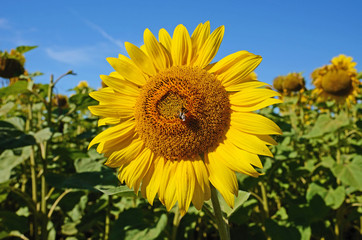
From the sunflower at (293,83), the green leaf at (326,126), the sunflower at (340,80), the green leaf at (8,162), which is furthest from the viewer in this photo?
the sunflower at (293,83)

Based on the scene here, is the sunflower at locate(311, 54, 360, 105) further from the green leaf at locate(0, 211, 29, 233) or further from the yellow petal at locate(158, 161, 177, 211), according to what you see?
the green leaf at locate(0, 211, 29, 233)

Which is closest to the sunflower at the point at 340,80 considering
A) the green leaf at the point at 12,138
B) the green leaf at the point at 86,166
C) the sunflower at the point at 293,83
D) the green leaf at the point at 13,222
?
the sunflower at the point at 293,83

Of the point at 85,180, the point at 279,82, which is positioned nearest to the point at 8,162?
the point at 85,180

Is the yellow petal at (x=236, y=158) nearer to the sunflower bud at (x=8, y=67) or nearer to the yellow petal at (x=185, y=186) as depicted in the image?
the yellow petal at (x=185, y=186)

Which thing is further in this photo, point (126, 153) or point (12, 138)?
point (12, 138)

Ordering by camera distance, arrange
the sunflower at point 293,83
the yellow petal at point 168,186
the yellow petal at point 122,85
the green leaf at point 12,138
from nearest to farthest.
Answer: the yellow petal at point 168,186 < the yellow petal at point 122,85 < the green leaf at point 12,138 < the sunflower at point 293,83

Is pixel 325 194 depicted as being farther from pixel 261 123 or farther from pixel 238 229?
pixel 261 123

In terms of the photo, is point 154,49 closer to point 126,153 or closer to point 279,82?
point 126,153
